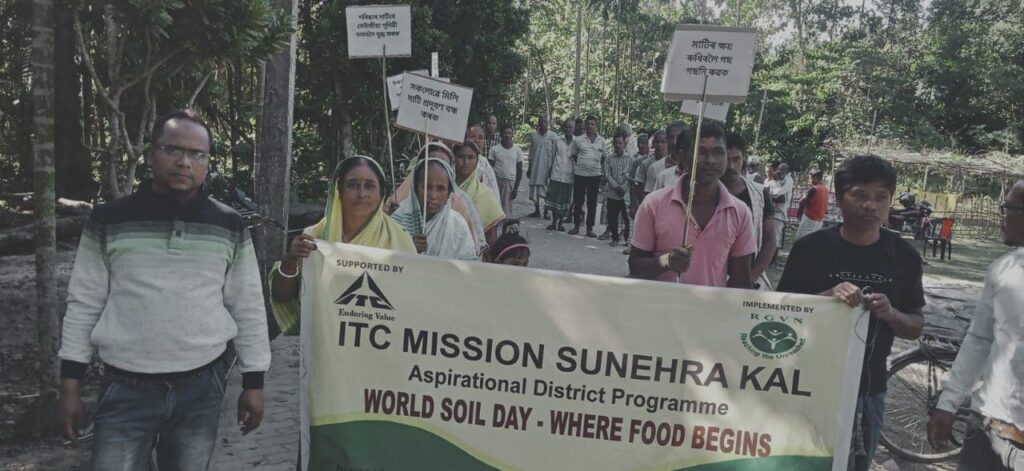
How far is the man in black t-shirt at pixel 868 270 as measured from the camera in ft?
9.73

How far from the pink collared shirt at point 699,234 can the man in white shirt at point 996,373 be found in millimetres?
1102

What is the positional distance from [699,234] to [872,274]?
2.80ft

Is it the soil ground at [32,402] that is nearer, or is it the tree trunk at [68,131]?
the soil ground at [32,402]

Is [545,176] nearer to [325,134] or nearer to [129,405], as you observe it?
[325,134]

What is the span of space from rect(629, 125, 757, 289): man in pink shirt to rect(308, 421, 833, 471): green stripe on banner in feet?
3.24

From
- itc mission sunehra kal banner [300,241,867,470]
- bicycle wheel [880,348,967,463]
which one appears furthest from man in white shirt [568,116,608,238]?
itc mission sunehra kal banner [300,241,867,470]

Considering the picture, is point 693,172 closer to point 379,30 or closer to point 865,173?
point 865,173

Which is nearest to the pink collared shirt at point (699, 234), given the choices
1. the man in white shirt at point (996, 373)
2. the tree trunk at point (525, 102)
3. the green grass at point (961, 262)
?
the man in white shirt at point (996, 373)

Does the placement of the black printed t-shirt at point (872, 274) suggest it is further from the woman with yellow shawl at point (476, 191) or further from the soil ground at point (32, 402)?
the woman with yellow shawl at point (476, 191)

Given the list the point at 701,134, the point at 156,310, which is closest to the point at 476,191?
the point at 701,134

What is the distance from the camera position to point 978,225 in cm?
2273

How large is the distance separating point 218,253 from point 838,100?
3373 centimetres

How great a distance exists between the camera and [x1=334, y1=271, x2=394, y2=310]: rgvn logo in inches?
120

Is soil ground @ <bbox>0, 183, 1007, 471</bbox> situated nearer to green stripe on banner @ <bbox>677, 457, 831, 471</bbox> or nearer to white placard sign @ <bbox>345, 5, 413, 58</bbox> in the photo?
green stripe on banner @ <bbox>677, 457, 831, 471</bbox>
